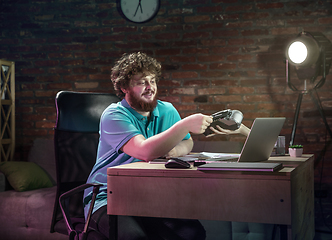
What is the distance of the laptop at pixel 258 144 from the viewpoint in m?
1.22

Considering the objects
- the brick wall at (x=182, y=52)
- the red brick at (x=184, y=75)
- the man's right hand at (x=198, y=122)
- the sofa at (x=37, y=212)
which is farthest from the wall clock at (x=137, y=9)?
the man's right hand at (x=198, y=122)

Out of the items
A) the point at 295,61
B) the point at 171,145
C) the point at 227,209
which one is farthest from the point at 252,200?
the point at 295,61

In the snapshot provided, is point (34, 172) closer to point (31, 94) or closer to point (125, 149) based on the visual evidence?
point (31, 94)

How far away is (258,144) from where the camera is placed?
1355 mm

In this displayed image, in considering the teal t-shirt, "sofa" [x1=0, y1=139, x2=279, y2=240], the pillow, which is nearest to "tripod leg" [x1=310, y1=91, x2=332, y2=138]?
"sofa" [x1=0, y1=139, x2=279, y2=240]

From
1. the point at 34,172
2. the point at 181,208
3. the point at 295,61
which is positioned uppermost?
the point at 295,61

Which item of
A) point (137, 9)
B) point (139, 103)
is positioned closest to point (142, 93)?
point (139, 103)

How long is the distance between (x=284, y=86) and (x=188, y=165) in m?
1.99

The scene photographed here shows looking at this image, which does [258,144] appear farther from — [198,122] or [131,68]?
[131,68]

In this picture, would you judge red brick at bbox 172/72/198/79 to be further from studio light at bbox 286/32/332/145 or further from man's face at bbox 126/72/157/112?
man's face at bbox 126/72/157/112

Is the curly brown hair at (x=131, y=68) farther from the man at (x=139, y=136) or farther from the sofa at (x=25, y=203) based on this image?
the sofa at (x=25, y=203)

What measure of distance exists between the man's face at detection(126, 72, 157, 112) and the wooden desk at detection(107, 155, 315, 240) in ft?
1.71

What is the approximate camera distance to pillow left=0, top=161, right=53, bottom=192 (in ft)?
8.91

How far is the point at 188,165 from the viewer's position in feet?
4.19
